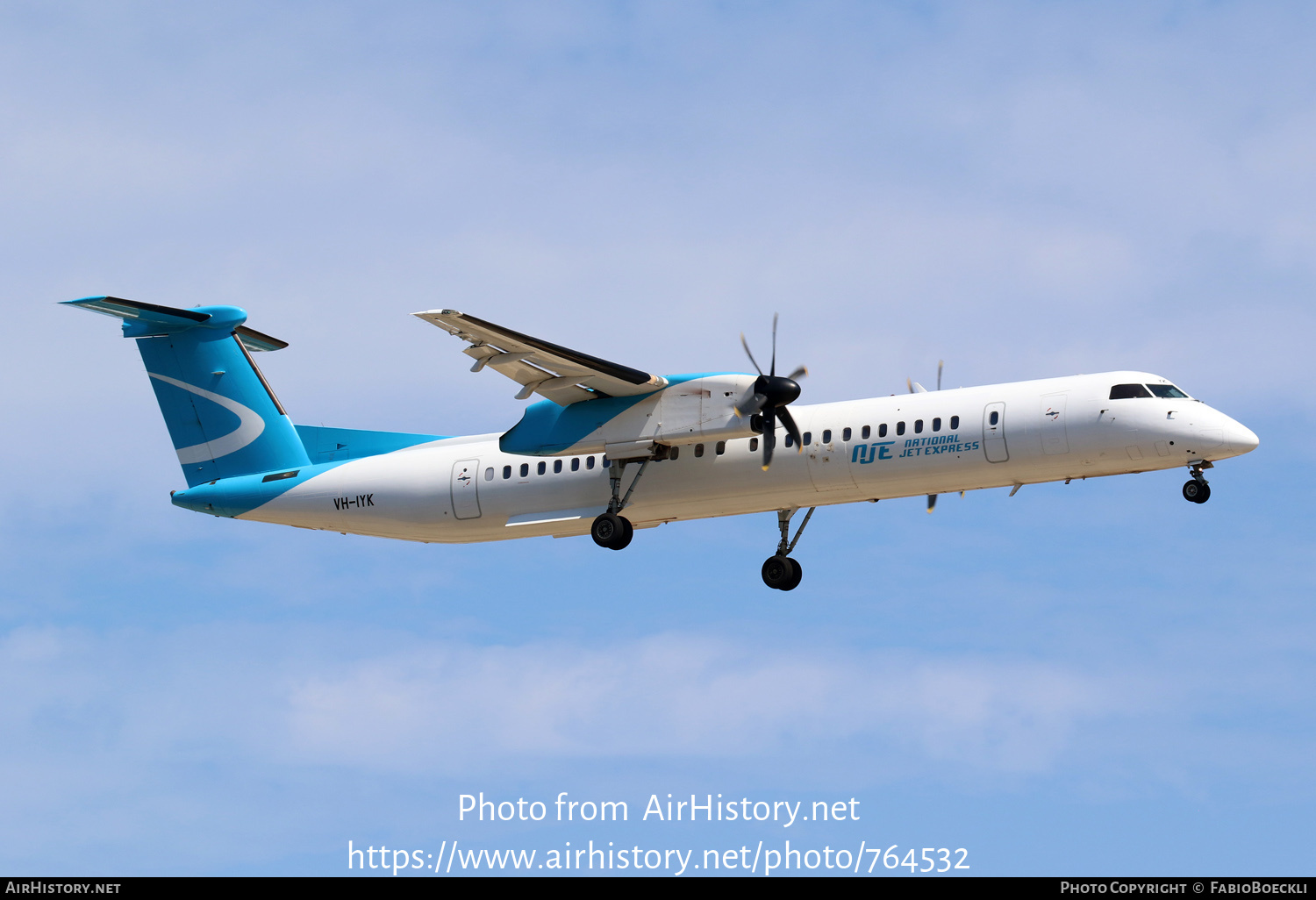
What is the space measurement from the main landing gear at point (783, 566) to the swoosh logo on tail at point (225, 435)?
10412mm

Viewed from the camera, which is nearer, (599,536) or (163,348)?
(599,536)

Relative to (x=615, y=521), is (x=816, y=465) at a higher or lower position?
higher

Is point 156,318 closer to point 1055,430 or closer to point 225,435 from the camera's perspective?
point 225,435

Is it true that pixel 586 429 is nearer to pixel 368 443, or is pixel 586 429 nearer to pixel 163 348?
pixel 368 443

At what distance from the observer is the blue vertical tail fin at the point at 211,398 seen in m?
30.1

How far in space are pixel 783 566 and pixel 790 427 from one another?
373 cm

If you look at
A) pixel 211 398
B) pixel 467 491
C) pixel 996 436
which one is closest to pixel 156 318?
pixel 211 398

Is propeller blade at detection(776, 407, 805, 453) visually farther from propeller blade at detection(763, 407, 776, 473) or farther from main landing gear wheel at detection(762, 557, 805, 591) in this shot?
main landing gear wheel at detection(762, 557, 805, 591)

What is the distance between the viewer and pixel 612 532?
26500mm

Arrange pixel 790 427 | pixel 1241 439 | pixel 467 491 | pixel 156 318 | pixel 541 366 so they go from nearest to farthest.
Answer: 1. pixel 1241 439
2. pixel 790 427
3. pixel 541 366
4. pixel 467 491
5. pixel 156 318

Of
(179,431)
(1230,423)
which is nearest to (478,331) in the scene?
(179,431)

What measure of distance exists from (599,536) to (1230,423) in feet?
34.5

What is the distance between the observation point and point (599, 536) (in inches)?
1049

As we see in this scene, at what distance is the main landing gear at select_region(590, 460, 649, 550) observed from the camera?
26.5m
